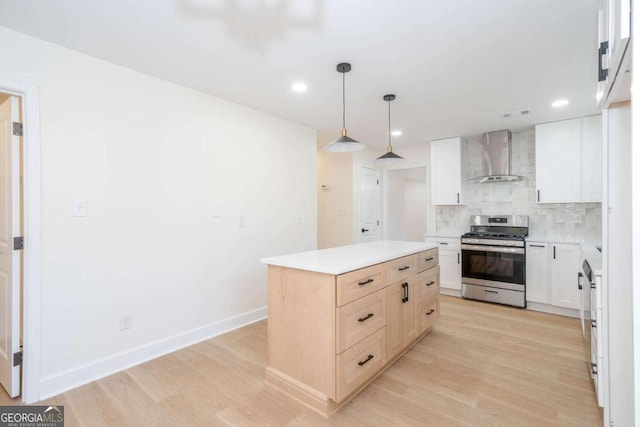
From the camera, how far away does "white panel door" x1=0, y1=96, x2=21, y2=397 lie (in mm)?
1944

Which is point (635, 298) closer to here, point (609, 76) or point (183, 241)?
point (609, 76)

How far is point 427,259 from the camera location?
2.83 metres

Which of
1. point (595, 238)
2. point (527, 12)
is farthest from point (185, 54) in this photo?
point (595, 238)

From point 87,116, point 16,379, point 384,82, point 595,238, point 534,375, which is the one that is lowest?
point 534,375

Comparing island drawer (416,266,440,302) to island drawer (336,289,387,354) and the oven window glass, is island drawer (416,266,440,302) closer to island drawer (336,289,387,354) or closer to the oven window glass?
island drawer (336,289,387,354)

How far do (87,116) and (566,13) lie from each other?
10.6ft

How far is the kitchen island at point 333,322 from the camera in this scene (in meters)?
1.77

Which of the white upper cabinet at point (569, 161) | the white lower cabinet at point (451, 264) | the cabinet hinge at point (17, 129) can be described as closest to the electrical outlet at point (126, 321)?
the cabinet hinge at point (17, 129)

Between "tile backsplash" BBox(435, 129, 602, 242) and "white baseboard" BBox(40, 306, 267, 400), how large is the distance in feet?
11.7

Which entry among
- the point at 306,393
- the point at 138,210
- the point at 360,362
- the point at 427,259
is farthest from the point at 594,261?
the point at 138,210

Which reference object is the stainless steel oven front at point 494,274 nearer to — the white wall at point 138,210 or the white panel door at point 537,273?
the white panel door at point 537,273

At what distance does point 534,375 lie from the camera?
2.23 meters

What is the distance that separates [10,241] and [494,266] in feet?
15.8

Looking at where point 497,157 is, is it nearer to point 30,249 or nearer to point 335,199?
point 335,199
